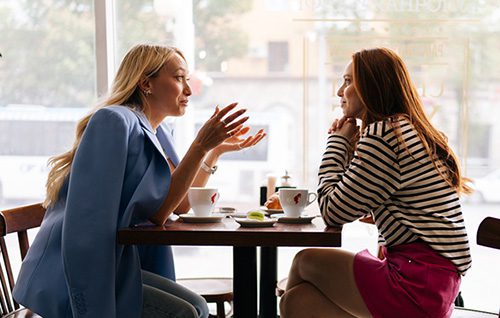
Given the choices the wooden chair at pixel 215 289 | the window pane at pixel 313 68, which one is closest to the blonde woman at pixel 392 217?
the wooden chair at pixel 215 289

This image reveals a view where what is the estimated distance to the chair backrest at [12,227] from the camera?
2311 millimetres

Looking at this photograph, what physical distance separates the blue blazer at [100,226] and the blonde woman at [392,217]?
456mm

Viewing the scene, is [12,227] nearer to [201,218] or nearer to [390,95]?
[201,218]

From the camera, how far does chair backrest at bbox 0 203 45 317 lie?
7.58 ft

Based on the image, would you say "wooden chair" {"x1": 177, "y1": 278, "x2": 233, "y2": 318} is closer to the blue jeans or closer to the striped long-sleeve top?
the blue jeans

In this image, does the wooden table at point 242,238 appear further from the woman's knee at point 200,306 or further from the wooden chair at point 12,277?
the wooden chair at point 12,277

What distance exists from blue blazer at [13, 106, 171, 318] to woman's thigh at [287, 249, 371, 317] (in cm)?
45

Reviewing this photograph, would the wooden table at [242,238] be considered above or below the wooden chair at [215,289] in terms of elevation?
above

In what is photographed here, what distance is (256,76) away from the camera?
350 cm

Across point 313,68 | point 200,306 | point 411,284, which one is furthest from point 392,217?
point 313,68

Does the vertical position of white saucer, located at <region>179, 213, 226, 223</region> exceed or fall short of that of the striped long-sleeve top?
it falls short

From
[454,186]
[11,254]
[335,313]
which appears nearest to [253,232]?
[335,313]

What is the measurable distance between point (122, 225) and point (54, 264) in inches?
9.7

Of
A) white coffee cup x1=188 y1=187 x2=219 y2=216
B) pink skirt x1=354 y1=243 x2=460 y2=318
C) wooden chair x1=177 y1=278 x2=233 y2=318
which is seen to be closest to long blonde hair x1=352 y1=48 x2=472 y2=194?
pink skirt x1=354 y1=243 x2=460 y2=318
